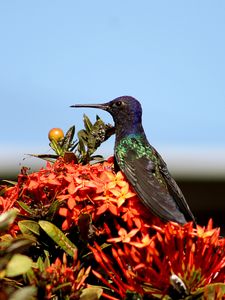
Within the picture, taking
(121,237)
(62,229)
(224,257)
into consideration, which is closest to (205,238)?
(224,257)

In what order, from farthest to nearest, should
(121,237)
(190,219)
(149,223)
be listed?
(190,219)
(149,223)
(121,237)

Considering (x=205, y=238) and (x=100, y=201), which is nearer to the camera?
(x=205, y=238)

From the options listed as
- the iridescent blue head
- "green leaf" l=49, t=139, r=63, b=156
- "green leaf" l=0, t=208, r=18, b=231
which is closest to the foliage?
"green leaf" l=49, t=139, r=63, b=156

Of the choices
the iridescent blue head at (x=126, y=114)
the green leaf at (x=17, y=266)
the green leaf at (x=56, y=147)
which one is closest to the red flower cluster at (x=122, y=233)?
the green leaf at (x=56, y=147)

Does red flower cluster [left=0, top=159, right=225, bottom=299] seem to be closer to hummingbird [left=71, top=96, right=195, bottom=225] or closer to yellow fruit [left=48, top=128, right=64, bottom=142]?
hummingbird [left=71, top=96, right=195, bottom=225]

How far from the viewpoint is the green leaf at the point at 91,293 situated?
2.58m

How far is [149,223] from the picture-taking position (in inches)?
131

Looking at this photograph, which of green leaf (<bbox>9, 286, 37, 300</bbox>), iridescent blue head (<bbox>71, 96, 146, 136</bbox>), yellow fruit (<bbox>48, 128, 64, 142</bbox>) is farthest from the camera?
iridescent blue head (<bbox>71, 96, 146, 136</bbox>)

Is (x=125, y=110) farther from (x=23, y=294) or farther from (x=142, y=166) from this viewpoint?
(x=23, y=294)

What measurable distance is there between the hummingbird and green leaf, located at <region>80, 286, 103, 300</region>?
0.69 meters

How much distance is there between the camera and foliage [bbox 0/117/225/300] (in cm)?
269

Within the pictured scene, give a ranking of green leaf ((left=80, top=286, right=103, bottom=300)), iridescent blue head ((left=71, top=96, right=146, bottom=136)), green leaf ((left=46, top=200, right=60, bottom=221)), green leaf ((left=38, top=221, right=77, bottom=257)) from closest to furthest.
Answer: green leaf ((left=80, top=286, right=103, bottom=300)), green leaf ((left=38, top=221, right=77, bottom=257)), green leaf ((left=46, top=200, right=60, bottom=221)), iridescent blue head ((left=71, top=96, right=146, bottom=136))

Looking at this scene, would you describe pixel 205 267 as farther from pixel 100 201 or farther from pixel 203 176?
pixel 203 176

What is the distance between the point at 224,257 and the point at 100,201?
596 millimetres
